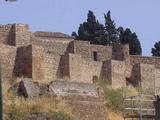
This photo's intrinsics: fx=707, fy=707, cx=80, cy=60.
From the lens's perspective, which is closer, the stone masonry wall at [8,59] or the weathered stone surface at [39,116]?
the weathered stone surface at [39,116]

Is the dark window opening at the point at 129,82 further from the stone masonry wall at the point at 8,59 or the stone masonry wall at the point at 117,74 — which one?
the stone masonry wall at the point at 8,59

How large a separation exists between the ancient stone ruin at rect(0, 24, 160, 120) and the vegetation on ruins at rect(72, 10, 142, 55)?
6.34 meters

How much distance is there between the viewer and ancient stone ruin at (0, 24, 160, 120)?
3384 cm

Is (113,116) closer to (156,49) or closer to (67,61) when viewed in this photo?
(67,61)

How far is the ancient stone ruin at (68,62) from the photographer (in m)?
33.8

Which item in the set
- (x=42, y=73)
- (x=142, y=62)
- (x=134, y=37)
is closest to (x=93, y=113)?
(x=42, y=73)

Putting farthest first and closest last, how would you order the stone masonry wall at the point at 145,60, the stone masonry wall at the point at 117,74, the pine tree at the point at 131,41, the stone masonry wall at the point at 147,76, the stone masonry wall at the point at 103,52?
the pine tree at the point at 131,41, the stone masonry wall at the point at 145,60, the stone masonry wall at the point at 103,52, the stone masonry wall at the point at 147,76, the stone masonry wall at the point at 117,74

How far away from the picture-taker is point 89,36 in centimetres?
5166

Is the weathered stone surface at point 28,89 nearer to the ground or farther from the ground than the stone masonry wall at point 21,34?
nearer to the ground

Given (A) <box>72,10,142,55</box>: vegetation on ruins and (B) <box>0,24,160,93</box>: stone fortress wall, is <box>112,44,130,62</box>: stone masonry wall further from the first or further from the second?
(A) <box>72,10,142,55</box>: vegetation on ruins

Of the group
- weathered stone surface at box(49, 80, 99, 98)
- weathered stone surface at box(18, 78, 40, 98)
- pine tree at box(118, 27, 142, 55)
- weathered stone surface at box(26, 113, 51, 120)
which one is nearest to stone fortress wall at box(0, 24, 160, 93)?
weathered stone surface at box(18, 78, 40, 98)

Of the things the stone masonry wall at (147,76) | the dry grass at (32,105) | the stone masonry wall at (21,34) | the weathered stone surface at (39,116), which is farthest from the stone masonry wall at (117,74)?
the weathered stone surface at (39,116)

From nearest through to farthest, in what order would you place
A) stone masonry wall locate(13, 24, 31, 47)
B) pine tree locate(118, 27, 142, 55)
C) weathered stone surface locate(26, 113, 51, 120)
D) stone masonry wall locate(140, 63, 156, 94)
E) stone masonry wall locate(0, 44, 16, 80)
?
weathered stone surface locate(26, 113, 51, 120)
stone masonry wall locate(0, 44, 16, 80)
stone masonry wall locate(13, 24, 31, 47)
stone masonry wall locate(140, 63, 156, 94)
pine tree locate(118, 27, 142, 55)

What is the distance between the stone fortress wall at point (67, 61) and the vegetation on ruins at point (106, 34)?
6.60 m
